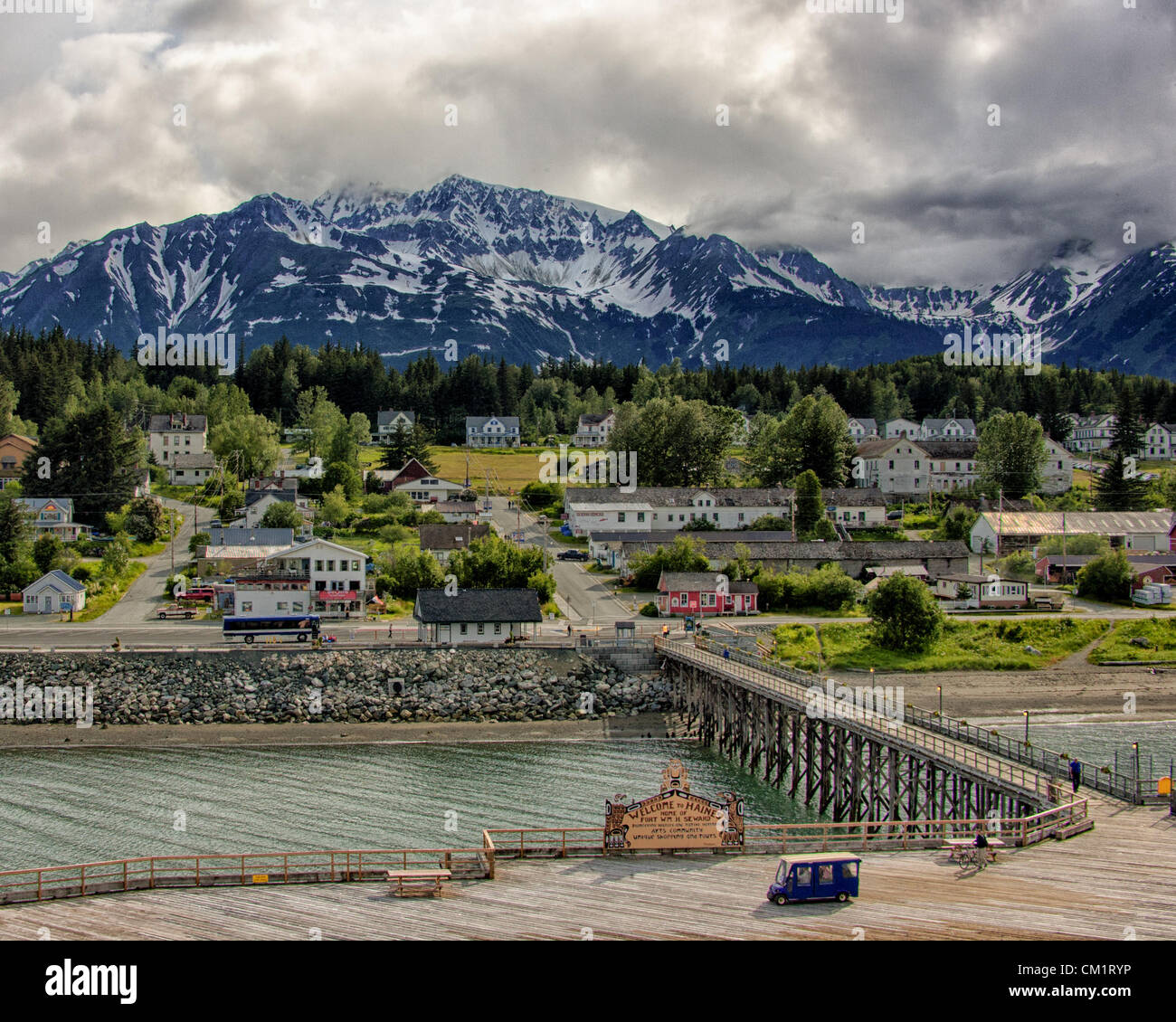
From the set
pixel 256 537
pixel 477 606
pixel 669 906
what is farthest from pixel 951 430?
pixel 669 906

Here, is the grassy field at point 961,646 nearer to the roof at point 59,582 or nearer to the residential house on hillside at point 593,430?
the roof at point 59,582

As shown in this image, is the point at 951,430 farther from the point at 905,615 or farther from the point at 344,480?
the point at 905,615

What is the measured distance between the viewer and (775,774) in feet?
153

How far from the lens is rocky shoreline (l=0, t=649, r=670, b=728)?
5334cm

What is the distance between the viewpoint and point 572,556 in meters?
89.3

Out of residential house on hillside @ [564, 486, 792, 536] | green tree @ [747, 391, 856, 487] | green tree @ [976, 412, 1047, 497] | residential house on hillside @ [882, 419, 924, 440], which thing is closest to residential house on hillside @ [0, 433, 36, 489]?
residential house on hillside @ [564, 486, 792, 536]

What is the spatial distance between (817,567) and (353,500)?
49.6 metres

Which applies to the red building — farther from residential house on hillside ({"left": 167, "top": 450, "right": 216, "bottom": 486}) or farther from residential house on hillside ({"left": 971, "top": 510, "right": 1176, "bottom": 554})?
residential house on hillside ({"left": 167, "top": 450, "right": 216, "bottom": 486})

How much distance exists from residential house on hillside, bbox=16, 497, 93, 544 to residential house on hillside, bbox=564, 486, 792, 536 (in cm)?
4268

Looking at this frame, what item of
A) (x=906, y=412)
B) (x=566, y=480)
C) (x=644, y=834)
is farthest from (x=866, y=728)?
(x=906, y=412)

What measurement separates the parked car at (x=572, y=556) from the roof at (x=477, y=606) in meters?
25.0

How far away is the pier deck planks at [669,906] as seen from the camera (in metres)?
21.9
